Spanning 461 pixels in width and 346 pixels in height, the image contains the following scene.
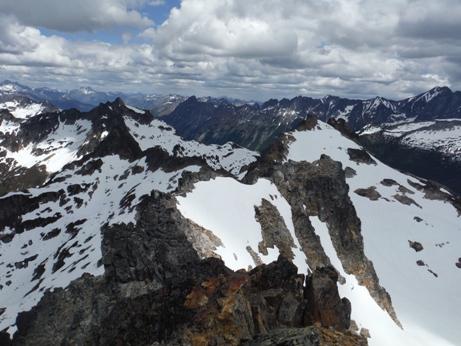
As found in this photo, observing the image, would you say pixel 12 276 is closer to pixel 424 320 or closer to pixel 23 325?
pixel 23 325

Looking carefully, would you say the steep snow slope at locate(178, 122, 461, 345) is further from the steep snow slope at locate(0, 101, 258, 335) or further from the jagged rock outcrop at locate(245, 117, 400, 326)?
the steep snow slope at locate(0, 101, 258, 335)

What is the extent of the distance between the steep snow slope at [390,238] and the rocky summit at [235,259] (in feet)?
1.12

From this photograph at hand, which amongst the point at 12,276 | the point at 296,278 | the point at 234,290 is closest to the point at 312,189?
the point at 296,278

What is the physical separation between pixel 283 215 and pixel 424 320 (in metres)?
35.6

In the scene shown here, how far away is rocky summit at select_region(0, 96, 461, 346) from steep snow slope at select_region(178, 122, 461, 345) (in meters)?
0.34

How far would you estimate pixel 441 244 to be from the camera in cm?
8619

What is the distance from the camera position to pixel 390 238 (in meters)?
87.4

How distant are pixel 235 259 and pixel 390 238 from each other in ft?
223

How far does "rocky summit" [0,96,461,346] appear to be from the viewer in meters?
18.4

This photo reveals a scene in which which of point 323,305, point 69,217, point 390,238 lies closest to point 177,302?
point 323,305

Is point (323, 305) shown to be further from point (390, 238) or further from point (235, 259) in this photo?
point (390, 238)

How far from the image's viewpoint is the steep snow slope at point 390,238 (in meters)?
42.9

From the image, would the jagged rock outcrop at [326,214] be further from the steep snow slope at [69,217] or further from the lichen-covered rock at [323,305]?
the steep snow slope at [69,217]

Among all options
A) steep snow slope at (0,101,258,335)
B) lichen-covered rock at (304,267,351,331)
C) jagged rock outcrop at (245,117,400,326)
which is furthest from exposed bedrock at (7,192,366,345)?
jagged rock outcrop at (245,117,400,326)
